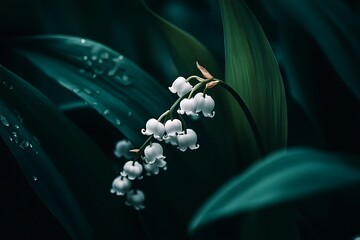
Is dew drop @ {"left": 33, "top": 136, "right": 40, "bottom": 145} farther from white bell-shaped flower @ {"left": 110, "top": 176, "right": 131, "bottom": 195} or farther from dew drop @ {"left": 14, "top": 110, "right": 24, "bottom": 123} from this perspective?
white bell-shaped flower @ {"left": 110, "top": 176, "right": 131, "bottom": 195}

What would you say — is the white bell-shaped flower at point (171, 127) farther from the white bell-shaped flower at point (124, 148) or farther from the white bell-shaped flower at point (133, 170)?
Answer: the white bell-shaped flower at point (124, 148)

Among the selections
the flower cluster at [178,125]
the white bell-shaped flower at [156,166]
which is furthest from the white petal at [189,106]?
the white bell-shaped flower at [156,166]

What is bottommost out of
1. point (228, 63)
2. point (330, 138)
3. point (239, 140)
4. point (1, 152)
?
point (330, 138)

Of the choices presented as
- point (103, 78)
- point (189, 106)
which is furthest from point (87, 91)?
point (189, 106)

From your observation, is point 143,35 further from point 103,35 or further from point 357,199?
point 357,199

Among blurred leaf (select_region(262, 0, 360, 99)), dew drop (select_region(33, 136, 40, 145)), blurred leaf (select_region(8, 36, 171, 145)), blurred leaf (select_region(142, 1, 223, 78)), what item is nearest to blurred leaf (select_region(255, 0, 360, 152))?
blurred leaf (select_region(262, 0, 360, 99))

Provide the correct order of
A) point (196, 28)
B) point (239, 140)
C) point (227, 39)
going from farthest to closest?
1. point (196, 28)
2. point (239, 140)
3. point (227, 39)

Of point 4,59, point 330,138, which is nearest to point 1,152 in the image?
point 4,59
